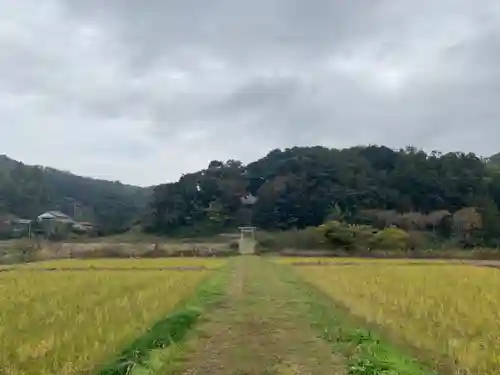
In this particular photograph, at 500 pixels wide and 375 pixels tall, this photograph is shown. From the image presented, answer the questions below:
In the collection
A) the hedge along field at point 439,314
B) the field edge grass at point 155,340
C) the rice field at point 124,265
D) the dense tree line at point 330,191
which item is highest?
the dense tree line at point 330,191

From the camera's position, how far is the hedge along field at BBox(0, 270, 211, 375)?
7.46m

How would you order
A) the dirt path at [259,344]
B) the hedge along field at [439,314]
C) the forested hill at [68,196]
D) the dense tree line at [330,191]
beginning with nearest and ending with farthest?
the dirt path at [259,344] → the hedge along field at [439,314] → the dense tree line at [330,191] → the forested hill at [68,196]

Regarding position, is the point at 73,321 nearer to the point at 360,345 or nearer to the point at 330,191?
the point at 360,345

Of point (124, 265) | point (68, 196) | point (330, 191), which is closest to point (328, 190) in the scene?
point (330, 191)

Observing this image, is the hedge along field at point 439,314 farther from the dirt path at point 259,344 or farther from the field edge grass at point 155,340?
the field edge grass at point 155,340

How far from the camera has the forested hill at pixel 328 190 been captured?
7425 cm

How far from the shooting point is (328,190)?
77125 millimetres

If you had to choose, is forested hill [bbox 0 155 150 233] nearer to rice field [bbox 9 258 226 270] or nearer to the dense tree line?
the dense tree line

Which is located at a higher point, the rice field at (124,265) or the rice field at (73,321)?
the rice field at (73,321)

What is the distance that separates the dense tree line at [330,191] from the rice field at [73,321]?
2165 inches

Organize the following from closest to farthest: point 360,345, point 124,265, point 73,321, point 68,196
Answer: point 360,345, point 73,321, point 124,265, point 68,196

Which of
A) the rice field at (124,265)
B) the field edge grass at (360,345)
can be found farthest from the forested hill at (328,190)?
the field edge grass at (360,345)

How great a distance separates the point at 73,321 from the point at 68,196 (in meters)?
98.2

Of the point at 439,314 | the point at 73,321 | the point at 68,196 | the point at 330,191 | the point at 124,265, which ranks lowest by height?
the point at 124,265
